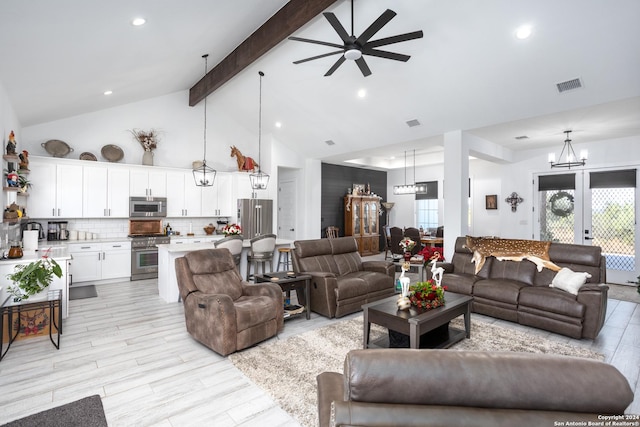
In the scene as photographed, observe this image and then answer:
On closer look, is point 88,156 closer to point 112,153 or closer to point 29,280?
point 112,153

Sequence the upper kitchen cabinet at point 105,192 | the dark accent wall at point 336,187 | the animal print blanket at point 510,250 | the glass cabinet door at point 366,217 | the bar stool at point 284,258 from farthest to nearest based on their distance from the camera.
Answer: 1. the glass cabinet door at point 366,217
2. the dark accent wall at point 336,187
3. the bar stool at point 284,258
4. the upper kitchen cabinet at point 105,192
5. the animal print blanket at point 510,250

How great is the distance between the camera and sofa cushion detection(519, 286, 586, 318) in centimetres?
378

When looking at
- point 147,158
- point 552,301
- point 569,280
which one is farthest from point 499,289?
point 147,158

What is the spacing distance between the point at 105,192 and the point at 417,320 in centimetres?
643

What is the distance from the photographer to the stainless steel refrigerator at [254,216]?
26.7ft

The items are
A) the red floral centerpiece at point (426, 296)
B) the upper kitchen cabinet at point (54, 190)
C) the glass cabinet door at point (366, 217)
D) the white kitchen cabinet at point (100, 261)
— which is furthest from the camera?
the glass cabinet door at point (366, 217)

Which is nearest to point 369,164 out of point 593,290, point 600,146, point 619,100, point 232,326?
point 600,146

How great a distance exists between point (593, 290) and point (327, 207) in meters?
7.29

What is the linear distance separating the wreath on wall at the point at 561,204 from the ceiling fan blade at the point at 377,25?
672 centimetres

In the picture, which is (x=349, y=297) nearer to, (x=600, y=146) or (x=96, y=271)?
(x=96, y=271)

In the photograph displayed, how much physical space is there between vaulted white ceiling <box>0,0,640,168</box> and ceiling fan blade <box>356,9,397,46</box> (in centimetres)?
114

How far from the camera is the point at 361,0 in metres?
4.12

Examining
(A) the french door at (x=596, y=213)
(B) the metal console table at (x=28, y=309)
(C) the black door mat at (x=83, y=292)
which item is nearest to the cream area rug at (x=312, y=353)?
(B) the metal console table at (x=28, y=309)

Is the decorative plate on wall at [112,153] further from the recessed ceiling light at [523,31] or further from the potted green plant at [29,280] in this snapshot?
the recessed ceiling light at [523,31]
